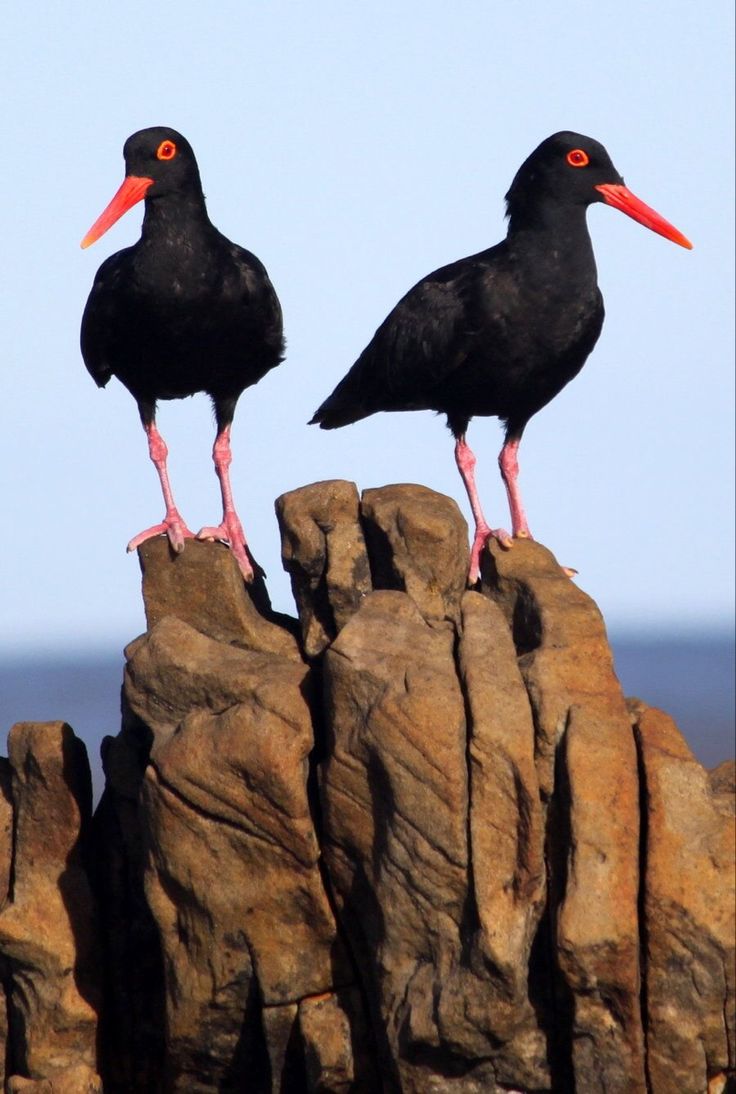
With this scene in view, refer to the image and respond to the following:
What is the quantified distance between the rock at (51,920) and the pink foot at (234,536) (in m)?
1.44

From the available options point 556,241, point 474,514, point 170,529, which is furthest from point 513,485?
point 170,529

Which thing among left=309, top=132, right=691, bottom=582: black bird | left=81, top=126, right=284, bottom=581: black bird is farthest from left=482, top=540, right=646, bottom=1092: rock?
left=81, top=126, right=284, bottom=581: black bird

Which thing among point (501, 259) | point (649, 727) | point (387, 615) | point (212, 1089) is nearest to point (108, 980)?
point (212, 1089)

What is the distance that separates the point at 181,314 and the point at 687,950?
17.0ft

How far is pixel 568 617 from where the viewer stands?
9.65m

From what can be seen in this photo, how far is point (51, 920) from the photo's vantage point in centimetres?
1013

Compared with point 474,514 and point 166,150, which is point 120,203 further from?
point 474,514

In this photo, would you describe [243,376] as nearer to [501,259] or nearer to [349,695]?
[501,259]

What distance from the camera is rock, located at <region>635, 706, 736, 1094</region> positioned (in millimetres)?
8758

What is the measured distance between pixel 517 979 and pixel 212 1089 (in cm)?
198

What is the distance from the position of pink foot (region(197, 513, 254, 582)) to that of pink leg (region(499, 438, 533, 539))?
1.57 meters

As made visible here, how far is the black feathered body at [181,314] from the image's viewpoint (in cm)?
1185

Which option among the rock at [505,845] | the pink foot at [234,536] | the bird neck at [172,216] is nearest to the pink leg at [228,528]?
the pink foot at [234,536]

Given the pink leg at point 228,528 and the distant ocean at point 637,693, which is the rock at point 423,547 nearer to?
the pink leg at point 228,528
